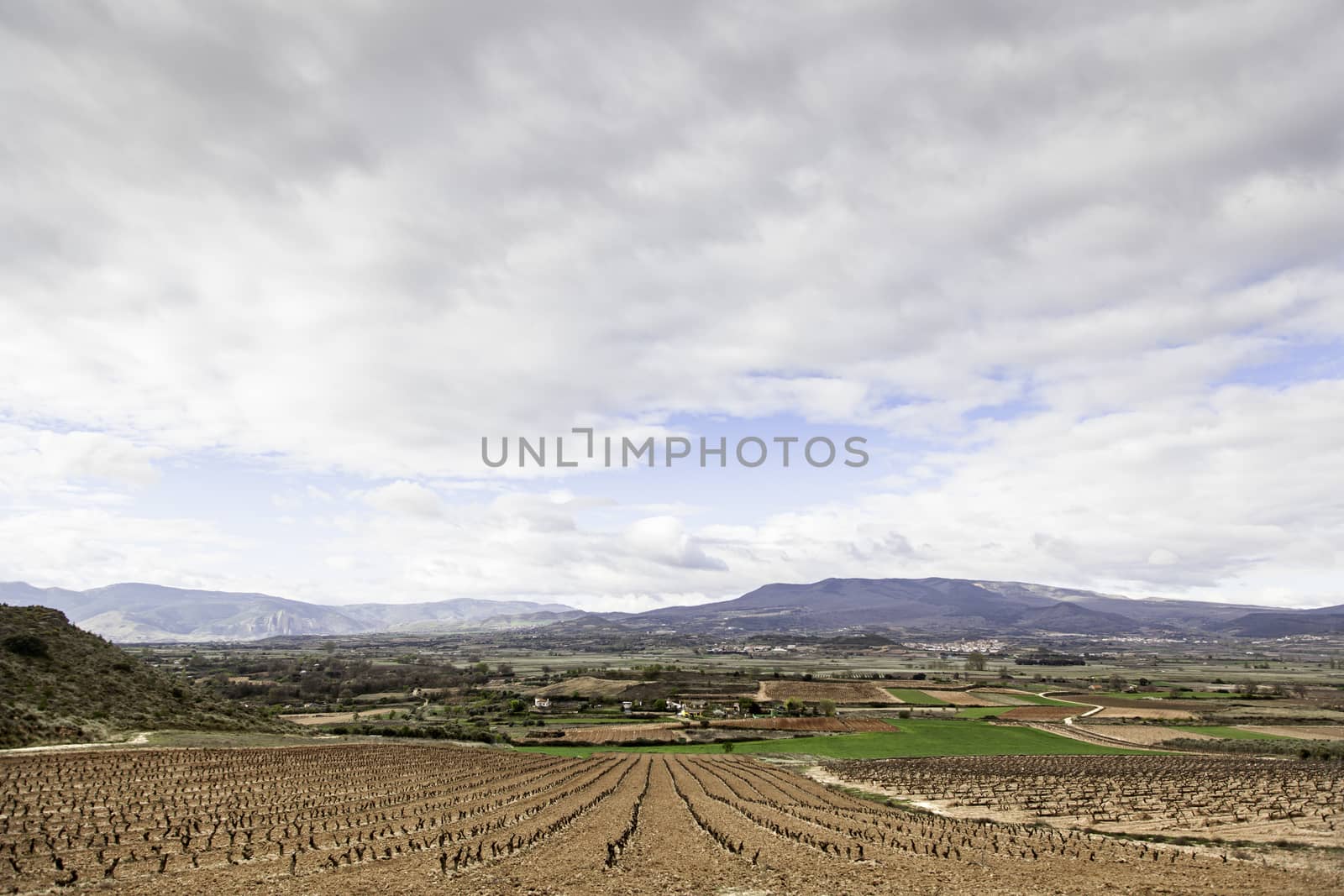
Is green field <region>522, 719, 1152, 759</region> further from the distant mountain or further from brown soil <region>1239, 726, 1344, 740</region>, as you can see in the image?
the distant mountain

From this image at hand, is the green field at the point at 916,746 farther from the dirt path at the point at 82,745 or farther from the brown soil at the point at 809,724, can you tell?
the dirt path at the point at 82,745

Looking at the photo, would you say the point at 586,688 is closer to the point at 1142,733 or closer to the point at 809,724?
the point at 809,724

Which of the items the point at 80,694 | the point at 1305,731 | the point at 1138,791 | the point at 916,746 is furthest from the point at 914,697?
the point at 80,694

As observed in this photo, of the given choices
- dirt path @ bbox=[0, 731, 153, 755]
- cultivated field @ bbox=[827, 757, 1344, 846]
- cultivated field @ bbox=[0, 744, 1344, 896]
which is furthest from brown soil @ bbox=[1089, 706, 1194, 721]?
dirt path @ bbox=[0, 731, 153, 755]

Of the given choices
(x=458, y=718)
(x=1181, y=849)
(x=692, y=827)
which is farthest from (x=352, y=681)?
(x=1181, y=849)

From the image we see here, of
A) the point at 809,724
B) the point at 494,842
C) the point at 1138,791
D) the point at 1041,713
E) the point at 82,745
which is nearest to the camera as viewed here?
the point at 494,842

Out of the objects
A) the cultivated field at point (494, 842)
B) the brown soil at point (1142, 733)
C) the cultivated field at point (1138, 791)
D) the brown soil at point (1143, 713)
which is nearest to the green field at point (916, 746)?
the cultivated field at point (1138, 791)
